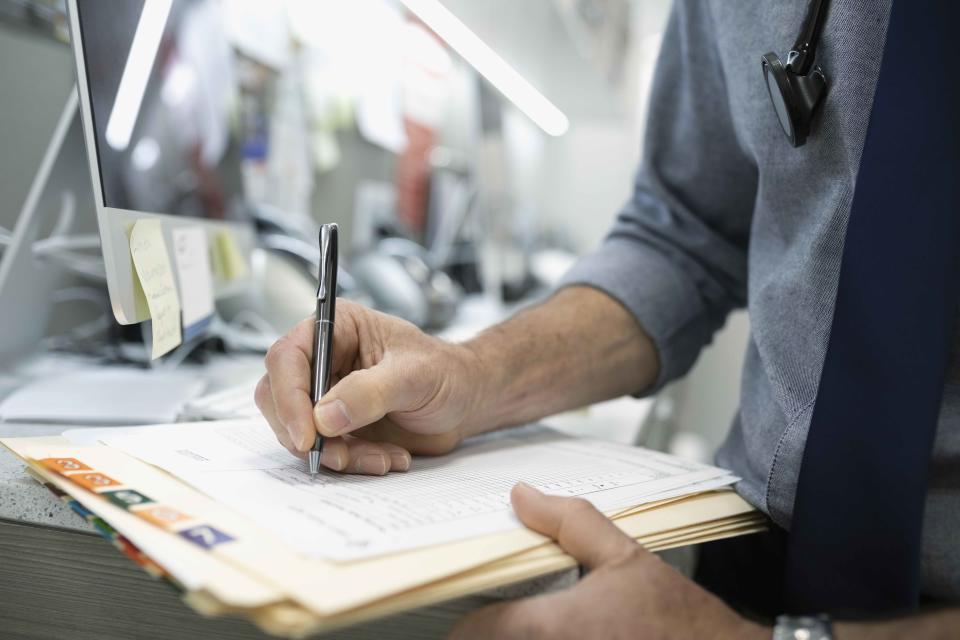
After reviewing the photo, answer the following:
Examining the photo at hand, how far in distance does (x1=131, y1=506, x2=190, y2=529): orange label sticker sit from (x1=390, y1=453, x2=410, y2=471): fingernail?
0.17m

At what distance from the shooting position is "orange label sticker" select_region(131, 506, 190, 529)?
0.35 m

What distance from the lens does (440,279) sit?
1486 mm

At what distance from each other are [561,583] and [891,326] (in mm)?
241

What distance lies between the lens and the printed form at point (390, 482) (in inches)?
14.3

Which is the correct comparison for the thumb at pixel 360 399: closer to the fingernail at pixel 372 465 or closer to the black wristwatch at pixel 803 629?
the fingernail at pixel 372 465

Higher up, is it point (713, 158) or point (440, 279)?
point (713, 158)

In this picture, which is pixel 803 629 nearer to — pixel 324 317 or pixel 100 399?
pixel 324 317

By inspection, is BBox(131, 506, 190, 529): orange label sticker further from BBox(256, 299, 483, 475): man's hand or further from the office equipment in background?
the office equipment in background

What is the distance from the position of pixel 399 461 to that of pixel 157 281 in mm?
275

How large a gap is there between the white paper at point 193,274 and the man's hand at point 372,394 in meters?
0.21

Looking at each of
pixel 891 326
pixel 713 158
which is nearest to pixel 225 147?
pixel 713 158

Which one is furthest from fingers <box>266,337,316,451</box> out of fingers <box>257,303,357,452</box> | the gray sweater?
the gray sweater

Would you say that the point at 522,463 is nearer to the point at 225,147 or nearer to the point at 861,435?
the point at 861,435

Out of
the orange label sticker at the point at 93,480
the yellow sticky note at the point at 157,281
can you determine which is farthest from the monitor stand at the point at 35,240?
the orange label sticker at the point at 93,480
